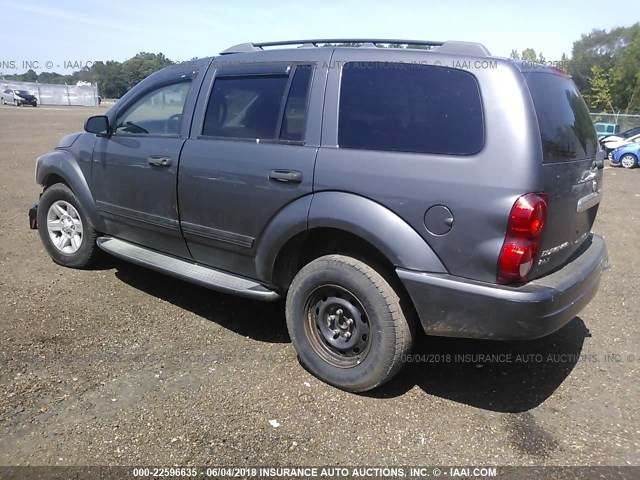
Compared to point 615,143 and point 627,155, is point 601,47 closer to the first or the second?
point 615,143

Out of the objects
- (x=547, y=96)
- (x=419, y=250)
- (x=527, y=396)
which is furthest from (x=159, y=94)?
(x=527, y=396)

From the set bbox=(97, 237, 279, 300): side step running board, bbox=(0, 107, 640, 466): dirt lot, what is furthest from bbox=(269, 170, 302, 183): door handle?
bbox=(0, 107, 640, 466): dirt lot

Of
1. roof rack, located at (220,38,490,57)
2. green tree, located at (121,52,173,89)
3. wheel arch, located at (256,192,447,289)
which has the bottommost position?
wheel arch, located at (256,192,447,289)

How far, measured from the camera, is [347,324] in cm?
333

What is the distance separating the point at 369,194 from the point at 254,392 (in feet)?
4.57

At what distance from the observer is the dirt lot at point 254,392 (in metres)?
2.77

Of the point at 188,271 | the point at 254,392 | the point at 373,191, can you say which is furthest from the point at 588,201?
the point at 188,271

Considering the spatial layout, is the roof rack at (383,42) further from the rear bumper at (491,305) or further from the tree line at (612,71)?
the tree line at (612,71)

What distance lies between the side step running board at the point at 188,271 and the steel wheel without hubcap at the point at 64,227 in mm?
511

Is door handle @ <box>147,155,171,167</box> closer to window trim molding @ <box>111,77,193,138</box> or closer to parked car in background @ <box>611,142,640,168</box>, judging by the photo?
window trim molding @ <box>111,77,193,138</box>

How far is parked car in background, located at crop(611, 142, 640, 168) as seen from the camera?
1830 cm

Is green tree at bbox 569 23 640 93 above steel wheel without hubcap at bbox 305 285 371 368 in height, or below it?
above

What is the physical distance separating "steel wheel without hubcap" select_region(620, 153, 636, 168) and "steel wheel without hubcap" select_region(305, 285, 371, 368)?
18.6 metres

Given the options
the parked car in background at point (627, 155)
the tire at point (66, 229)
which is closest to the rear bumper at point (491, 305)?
the tire at point (66, 229)
